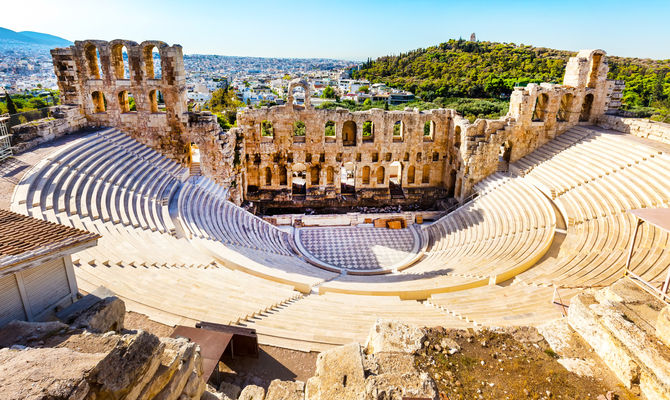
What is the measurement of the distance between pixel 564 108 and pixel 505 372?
73.4ft

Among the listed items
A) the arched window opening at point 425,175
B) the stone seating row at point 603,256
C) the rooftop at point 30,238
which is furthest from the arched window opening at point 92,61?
the stone seating row at point 603,256

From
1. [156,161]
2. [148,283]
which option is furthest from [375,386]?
[156,161]

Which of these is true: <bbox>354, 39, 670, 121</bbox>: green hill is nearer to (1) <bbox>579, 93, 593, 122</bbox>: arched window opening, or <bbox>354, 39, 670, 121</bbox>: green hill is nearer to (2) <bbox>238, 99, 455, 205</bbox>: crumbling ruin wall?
(1) <bbox>579, 93, 593, 122</bbox>: arched window opening

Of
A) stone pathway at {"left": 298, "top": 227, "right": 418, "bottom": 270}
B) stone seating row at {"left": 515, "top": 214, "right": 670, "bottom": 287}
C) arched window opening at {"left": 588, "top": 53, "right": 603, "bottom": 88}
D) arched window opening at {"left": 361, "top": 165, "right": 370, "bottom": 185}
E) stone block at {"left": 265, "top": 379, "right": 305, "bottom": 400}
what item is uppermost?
arched window opening at {"left": 588, "top": 53, "right": 603, "bottom": 88}

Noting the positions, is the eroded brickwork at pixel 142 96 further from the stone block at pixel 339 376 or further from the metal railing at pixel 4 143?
the stone block at pixel 339 376

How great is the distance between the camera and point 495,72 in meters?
67.2

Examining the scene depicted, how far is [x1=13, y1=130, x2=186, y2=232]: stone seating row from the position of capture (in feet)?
42.3

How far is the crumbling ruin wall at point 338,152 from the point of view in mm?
23359

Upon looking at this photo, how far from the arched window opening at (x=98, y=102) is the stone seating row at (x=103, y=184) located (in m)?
2.29

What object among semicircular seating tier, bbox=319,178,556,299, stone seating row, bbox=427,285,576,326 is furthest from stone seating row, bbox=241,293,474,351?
semicircular seating tier, bbox=319,178,556,299

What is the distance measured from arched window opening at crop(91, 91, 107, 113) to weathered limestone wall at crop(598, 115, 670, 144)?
97.4 ft

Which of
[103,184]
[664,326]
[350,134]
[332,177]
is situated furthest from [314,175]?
[664,326]

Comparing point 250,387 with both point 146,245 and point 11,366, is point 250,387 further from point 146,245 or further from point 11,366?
point 146,245

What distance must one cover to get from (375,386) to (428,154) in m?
21.3
